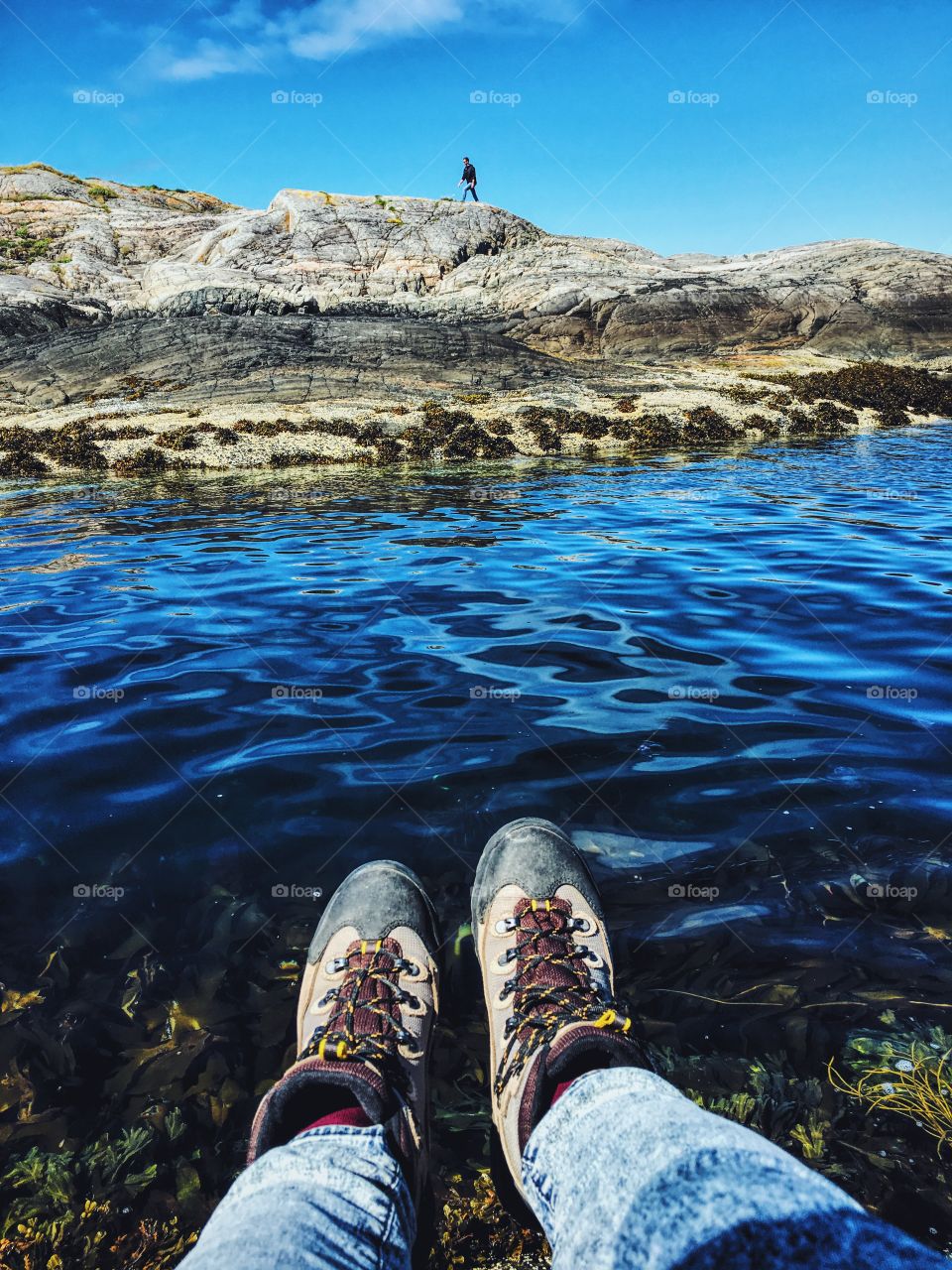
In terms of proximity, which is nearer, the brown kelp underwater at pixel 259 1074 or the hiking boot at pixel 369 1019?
the brown kelp underwater at pixel 259 1074

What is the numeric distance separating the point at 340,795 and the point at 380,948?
0.89 m

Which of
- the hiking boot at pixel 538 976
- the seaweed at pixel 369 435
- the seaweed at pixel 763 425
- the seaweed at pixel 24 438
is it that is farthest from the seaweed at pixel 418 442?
the hiking boot at pixel 538 976

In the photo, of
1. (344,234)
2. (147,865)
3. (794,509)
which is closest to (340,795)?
(147,865)

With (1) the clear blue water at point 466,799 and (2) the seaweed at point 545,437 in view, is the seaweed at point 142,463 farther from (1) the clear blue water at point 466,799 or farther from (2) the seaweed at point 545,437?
(1) the clear blue water at point 466,799

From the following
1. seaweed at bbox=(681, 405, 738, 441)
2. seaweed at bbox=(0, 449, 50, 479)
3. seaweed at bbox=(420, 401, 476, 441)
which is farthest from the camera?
seaweed at bbox=(681, 405, 738, 441)

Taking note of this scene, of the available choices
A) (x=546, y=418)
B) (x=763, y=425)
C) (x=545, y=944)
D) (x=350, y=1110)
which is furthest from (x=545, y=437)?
(x=350, y=1110)

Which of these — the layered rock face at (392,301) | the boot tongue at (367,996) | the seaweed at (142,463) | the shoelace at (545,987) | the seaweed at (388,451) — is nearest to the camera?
the shoelace at (545,987)

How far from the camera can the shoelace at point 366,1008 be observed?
207cm

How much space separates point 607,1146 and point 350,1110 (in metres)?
0.82

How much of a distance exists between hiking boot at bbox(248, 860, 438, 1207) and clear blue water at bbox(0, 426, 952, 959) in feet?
0.82

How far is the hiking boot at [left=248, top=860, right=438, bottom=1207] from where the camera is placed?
188 centimetres

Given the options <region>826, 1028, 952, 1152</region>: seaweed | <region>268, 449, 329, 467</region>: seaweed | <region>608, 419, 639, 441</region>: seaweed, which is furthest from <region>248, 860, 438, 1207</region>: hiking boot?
<region>608, 419, 639, 441</region>: seaweed

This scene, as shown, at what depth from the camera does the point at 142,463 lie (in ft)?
52.5

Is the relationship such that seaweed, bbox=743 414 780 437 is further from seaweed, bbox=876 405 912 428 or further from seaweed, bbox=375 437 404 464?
seaweed, bbox=375 437 404 464
